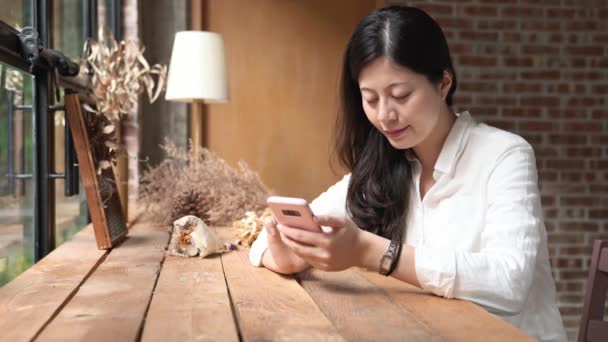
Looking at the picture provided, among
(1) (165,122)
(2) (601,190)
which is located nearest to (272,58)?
(1) (165,122)

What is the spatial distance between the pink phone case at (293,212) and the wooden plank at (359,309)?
5.1 inches

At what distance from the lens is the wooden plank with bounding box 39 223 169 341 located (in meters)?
0.94

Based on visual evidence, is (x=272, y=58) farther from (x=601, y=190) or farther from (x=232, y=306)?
(x=232, y=306)

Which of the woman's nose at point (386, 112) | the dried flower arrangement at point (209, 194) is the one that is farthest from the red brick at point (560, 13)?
the woman's nose at point (386, 112)

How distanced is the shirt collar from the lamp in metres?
1.60

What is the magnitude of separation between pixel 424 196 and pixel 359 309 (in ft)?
1.86

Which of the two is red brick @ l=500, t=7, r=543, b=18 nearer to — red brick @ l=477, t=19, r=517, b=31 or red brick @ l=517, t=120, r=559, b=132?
red brick @ l=477, t=19, r=517, b=31

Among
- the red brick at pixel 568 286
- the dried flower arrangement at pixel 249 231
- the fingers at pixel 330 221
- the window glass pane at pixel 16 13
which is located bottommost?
the red brick at pixel 568 286

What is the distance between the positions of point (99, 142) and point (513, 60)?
2963mm

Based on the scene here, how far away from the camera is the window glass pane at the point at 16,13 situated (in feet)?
5.20

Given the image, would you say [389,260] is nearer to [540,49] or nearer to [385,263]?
[385,263]

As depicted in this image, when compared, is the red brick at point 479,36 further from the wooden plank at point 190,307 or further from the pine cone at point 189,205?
the wooden plank at point 190,307

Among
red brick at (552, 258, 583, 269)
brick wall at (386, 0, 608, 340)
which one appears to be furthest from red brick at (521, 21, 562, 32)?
red brick at (552, 258, 583, 269)

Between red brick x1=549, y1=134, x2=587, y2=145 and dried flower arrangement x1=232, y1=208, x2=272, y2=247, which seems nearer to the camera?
dried flower arrangement x1=232, y1=208, x2=272, y2=247
